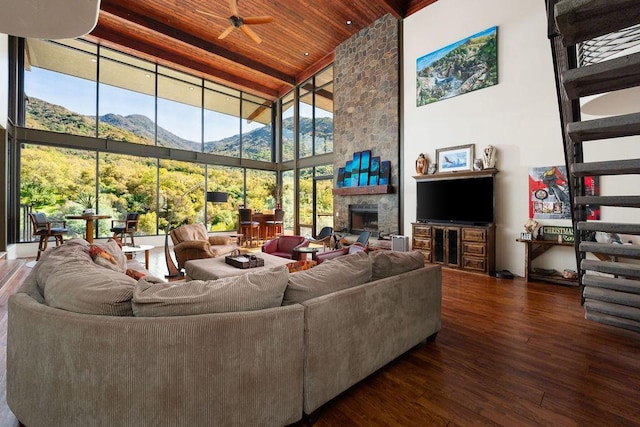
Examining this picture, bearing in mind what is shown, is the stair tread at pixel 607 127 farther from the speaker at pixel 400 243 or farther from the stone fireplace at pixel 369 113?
the stone fireplace at pixel 369 113

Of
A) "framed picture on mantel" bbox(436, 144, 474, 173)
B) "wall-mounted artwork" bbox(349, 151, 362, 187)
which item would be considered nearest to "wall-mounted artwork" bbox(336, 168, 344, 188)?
"wall-mounted artwork" bbox(349, 151, 362, 187)

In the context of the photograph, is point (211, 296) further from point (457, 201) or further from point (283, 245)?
point (457, 201)

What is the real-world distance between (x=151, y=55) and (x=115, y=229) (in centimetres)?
460

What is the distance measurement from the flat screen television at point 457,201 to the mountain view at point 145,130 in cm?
375

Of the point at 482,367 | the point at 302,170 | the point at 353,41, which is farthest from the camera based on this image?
the point at 302,170

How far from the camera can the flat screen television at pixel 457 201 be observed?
493 centimetres

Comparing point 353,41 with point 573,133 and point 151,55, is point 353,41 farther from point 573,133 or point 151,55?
point 573,133

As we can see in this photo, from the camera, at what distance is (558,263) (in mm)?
4434

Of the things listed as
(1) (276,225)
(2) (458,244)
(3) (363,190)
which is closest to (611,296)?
(2) (458,244)

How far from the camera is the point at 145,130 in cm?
796

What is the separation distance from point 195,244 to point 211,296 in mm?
3436

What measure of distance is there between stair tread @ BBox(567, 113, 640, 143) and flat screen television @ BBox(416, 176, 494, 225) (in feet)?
10.9

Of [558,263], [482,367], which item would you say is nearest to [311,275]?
[482,367]

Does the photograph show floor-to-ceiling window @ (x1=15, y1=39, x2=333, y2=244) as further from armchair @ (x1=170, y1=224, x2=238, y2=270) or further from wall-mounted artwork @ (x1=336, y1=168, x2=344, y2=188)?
wall-mounted artwork @ (x1=336, y1=168, x2=344, y2=188)
